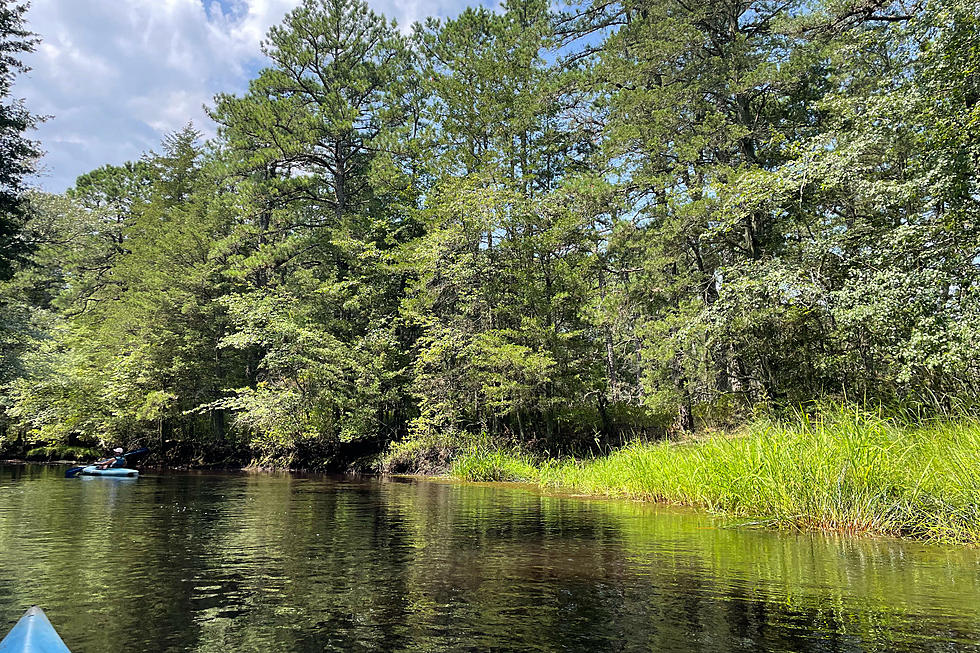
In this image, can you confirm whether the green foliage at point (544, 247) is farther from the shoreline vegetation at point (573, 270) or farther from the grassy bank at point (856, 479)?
the grassy bank at point (856, 479)

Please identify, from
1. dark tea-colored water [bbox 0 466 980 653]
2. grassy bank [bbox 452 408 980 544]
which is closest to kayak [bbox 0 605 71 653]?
dark tea-colored water [bbox 0 466 980 653]

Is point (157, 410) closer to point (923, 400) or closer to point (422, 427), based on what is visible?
point (422, 427)

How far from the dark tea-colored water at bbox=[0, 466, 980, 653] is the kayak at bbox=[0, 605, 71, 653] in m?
1.08

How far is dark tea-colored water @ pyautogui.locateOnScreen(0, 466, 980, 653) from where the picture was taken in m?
2.56

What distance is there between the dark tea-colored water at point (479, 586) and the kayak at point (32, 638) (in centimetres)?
108

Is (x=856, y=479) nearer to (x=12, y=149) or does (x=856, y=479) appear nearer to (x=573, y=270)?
(x=573, y=270)

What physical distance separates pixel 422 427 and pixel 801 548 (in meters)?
13.4

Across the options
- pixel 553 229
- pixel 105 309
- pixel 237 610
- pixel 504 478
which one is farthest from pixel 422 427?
pixel 105 309

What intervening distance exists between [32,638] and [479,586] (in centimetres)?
251

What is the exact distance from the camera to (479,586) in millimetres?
3570

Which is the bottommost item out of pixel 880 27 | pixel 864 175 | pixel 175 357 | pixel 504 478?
pixel 504 478

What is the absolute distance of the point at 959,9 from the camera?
7.71 meters

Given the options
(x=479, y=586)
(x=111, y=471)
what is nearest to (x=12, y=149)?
(x=111, y=471)

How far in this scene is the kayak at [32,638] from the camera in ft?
4.70
